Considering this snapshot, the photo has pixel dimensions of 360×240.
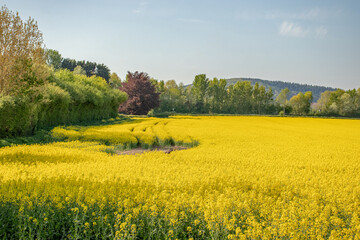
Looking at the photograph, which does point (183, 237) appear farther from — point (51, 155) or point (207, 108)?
point (207, 108)

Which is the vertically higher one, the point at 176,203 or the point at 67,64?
the point at 67,64

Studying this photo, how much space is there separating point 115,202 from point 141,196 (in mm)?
629

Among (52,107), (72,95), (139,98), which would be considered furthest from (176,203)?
(139,98)

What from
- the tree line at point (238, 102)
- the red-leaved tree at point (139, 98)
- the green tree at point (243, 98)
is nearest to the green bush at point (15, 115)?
the red-leaved tree at point (139, 98)

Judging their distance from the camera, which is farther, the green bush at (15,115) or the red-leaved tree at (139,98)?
the red-leaved tree at (139,98)

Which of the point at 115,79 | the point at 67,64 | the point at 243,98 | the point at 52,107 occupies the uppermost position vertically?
the point at 67,64

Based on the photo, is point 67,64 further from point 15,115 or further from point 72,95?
point 15,115

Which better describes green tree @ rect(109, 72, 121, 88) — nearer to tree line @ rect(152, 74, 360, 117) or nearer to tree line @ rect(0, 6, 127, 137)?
tree line @ rect(152, 74, 360, 117)

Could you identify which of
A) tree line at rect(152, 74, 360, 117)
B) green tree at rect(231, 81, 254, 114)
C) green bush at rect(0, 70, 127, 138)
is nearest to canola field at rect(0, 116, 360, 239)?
green bush at rect(0, 70, 127, 138)

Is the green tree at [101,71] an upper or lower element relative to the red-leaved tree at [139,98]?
upper

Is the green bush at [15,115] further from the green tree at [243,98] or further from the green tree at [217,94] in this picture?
the green tree at [243,98]

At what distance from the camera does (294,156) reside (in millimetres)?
14320

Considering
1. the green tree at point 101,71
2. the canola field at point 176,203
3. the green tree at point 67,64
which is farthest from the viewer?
the green tree at point 101,71

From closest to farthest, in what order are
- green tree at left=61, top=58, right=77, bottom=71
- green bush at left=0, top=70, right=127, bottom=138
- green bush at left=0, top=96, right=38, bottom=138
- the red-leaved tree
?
green bush at left=0, top=96, right=38, bottom=138
green bush at left=0, top=70, right=127, bottom=138
the red-leaved tree
green tree at left=61, top=58, right=77, bottom=71
